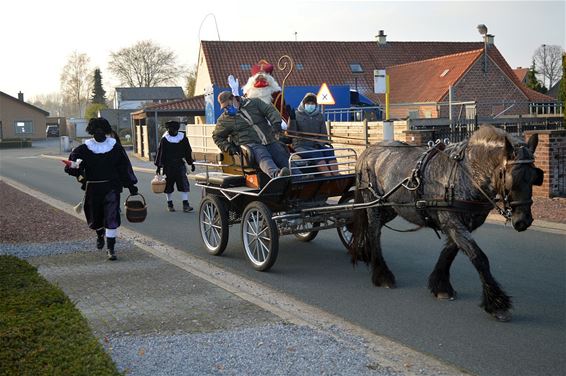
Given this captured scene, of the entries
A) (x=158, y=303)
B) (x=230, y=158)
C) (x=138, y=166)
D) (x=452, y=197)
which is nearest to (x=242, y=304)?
(x=158, y=303)

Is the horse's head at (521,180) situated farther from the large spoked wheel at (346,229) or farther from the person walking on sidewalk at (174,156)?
the person walking on sidewalk at (174,156)

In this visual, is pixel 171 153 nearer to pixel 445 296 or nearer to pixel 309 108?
pixel 309 108

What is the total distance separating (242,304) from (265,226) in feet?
6.14

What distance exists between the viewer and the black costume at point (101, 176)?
979cm

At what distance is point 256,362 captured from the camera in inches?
210

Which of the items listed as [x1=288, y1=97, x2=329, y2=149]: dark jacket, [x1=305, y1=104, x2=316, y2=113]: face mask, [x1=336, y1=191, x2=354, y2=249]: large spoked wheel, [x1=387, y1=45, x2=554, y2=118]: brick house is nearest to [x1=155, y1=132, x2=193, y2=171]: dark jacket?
[x1=288, y1=97, x2=329, y2=149]: dark jacket

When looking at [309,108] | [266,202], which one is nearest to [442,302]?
[266,202]

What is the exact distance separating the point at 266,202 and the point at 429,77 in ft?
117

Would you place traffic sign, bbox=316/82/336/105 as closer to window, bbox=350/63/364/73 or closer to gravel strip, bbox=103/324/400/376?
gravel strip, bbox=103/324/400/376

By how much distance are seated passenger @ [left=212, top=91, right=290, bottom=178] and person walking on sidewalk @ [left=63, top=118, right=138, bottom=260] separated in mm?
1495

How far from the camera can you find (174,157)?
50.2 feet

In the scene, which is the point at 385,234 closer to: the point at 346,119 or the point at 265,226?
the point at 265,226

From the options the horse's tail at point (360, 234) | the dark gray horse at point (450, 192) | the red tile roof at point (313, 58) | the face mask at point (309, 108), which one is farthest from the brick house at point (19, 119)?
the dark gray horse at point (450, 192)

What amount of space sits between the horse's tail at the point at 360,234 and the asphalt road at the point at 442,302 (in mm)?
321
